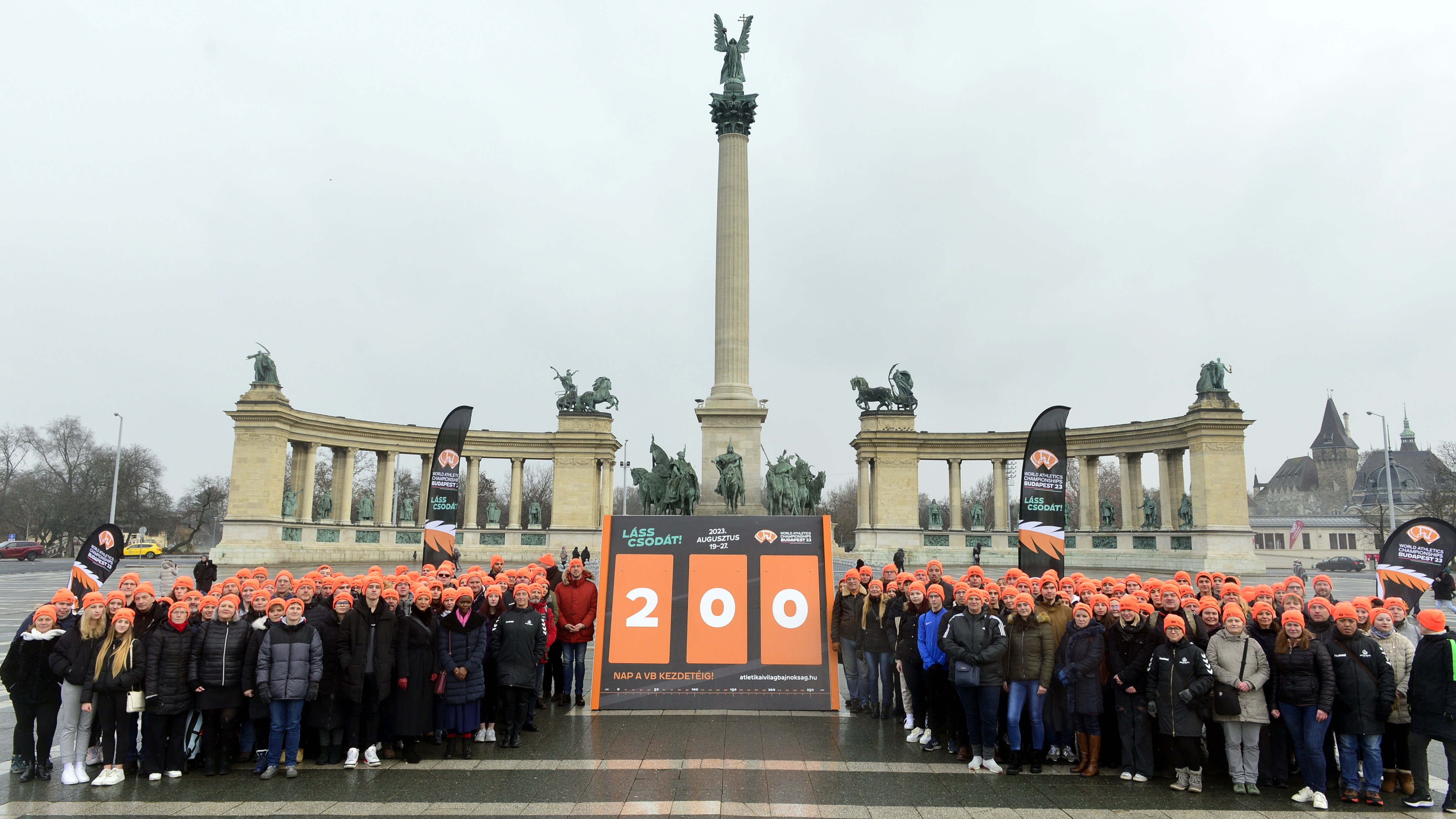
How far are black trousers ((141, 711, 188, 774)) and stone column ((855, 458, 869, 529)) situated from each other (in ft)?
154

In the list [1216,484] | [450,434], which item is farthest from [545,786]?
[1216,484]

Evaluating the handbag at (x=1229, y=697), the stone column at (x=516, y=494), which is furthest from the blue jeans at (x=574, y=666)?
the stone column at (x=516, y=494)

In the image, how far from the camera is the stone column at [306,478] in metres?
51.2

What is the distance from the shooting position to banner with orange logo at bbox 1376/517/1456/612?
12047mm

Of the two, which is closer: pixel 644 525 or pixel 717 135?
pixel 644 525

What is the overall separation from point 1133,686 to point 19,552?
72.7m

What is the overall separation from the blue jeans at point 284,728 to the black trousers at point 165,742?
804mm

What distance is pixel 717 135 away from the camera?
127 feet

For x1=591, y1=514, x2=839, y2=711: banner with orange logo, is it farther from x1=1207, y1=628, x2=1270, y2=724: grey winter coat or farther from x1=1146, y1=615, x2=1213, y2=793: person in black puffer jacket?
x1=1207, y1=628, x2=1270, y2=724: grey winter coat

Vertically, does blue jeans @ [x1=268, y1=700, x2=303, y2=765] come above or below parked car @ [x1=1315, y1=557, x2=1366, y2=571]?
below

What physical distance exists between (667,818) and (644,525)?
534 cm

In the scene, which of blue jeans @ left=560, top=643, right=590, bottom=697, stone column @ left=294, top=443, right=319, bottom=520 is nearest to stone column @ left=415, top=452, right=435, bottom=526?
stone column @ left=294, top=443, right=319, bottom=520

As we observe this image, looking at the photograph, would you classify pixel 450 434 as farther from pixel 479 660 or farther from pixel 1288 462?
pixel 1288 462

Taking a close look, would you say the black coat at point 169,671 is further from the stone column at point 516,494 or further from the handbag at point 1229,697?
the stone column at point 516,494
